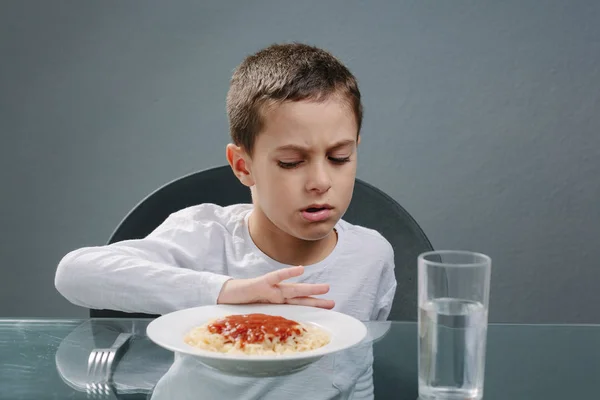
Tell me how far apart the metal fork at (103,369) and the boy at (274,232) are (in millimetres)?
126

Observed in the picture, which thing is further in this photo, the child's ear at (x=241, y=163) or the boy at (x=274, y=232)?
the child's ear at (x=241, y=163)

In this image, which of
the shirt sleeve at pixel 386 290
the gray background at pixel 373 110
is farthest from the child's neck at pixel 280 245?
the gray background at pixel 373 110

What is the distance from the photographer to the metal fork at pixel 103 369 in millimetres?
800

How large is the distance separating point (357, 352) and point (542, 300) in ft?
5.15

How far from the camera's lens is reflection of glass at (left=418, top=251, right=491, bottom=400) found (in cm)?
73

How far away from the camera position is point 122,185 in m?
2.30

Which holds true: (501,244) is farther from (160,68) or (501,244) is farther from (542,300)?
(160,68)

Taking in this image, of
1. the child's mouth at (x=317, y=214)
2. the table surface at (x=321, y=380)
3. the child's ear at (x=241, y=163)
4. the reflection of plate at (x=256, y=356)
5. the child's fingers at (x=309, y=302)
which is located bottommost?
the table surface at (x=321, y=380)

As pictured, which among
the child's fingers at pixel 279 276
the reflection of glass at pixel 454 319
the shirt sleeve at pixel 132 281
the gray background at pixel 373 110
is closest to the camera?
the reflection of glass at pixel 454 319

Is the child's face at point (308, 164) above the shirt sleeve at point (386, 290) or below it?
above

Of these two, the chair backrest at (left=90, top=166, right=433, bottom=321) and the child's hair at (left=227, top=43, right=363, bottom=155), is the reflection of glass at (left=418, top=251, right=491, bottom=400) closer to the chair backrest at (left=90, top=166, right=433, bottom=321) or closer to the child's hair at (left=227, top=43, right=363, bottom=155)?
the child's hair at (left=227, top=43, right=363, bottom=155)

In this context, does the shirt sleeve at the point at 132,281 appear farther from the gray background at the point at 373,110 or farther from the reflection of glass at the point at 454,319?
the gray background at the point at 373,110

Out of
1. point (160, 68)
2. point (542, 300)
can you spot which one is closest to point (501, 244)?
point (542, 300)

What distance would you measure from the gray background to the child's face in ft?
3.70
